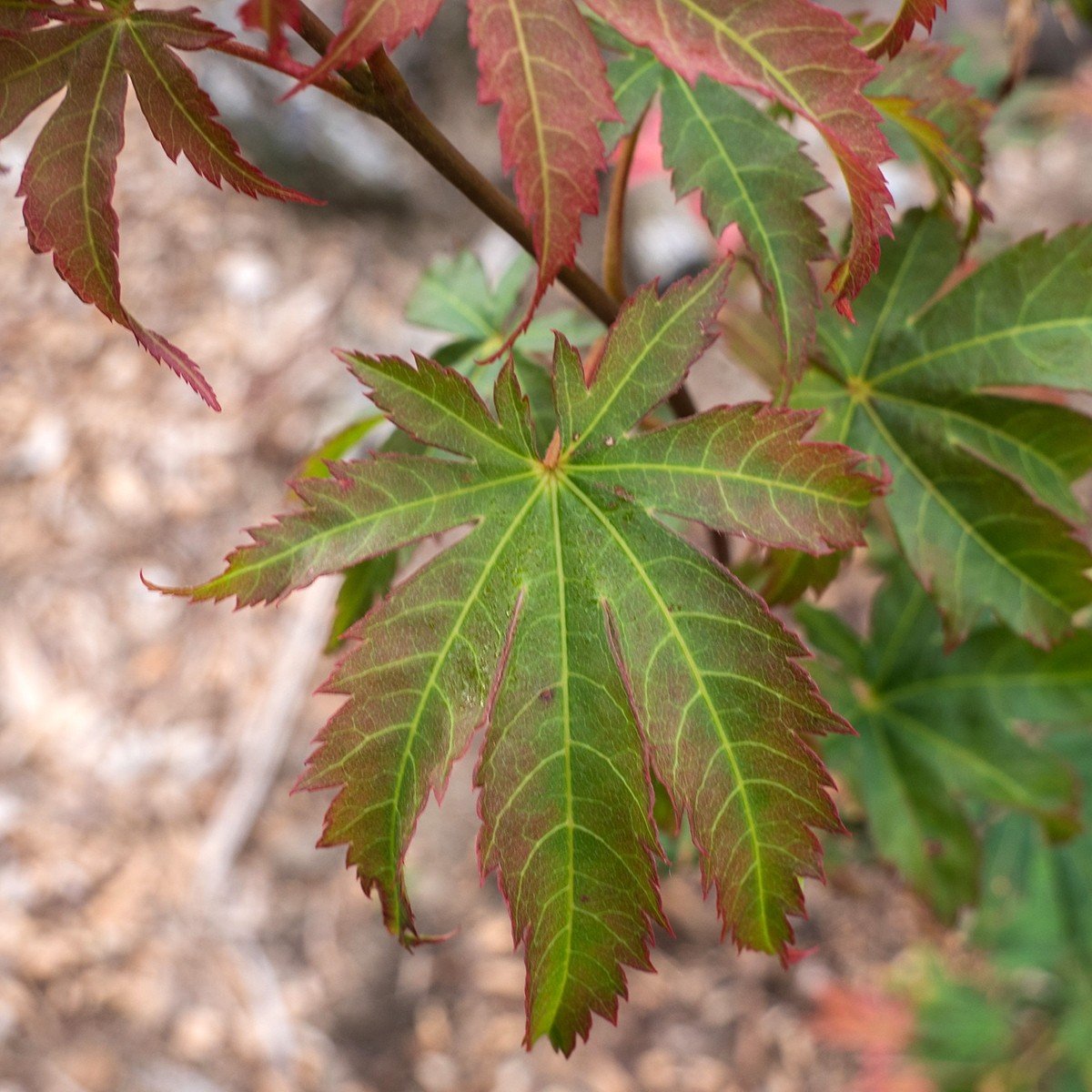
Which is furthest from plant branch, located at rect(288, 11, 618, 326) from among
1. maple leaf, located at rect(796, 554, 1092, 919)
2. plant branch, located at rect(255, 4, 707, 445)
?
maple leaf, located at rect(796, 554, 1092, 919)

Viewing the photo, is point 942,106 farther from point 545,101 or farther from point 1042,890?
point 1042,890

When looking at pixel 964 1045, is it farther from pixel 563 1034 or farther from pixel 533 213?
pixel 533 213

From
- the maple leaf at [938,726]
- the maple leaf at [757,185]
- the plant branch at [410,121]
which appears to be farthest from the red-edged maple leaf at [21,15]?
the maple leaf at [938,726]

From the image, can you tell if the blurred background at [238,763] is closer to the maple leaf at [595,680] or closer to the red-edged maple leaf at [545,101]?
the maple leaf at [595,680]

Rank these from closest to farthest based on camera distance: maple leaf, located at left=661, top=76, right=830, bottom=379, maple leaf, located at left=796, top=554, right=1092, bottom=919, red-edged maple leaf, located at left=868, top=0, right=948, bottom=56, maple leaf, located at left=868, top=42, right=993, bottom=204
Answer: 1. red-edged maple leaf, located at left=868, top=0, right=948, bottom=56
2. maple leaf, located at left=661, top=76, right=830, bottom=379
3. maple leaf, located at left=868, top=42, right=993, bottom=204
4. maple leaf, located at left=796, top=554, right=1092, bottom=919

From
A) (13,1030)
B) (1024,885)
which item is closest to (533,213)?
(1024,885)

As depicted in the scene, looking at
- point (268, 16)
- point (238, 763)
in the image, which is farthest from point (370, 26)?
point (238, 763)

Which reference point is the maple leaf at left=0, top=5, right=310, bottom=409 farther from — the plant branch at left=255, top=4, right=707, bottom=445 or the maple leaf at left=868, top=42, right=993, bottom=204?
the maple leaf at left=868, top=42, right=993, bottom=204
